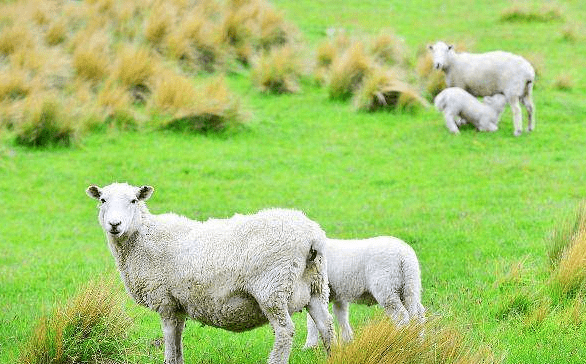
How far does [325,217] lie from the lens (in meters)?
12.4

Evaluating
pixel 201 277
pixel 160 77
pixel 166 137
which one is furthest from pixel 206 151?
pixel 201 277

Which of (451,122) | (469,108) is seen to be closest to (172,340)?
(451,122)

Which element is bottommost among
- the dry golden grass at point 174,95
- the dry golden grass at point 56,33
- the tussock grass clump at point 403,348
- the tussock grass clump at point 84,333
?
the dry golden grass at point 174,95

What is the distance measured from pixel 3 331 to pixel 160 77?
9.56 metres

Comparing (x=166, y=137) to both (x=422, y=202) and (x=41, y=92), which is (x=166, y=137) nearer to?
(x=41, y=92)

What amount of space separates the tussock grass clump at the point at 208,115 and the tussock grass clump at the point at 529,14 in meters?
12.3

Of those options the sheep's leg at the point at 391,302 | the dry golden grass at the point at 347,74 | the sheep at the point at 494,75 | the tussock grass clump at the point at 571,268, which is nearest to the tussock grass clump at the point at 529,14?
the dry golden grass at the point at 347,74

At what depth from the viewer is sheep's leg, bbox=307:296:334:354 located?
22.6 ft

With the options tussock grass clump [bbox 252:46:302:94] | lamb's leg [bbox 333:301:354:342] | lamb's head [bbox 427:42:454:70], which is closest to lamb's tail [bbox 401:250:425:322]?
lamb's leg [bbox 333:301:354:342]

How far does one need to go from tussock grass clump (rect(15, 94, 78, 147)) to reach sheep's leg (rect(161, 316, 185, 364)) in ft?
29.4

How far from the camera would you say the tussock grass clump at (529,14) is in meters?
25.8

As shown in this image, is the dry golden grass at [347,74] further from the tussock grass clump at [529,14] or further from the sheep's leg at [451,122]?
the tussock grass clump at [529,14]

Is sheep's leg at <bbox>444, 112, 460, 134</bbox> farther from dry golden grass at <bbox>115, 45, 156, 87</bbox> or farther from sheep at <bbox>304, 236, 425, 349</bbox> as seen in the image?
sheep at <bbox>304, 236, 425, 349</bbox>

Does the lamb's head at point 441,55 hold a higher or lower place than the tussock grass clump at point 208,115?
higher
